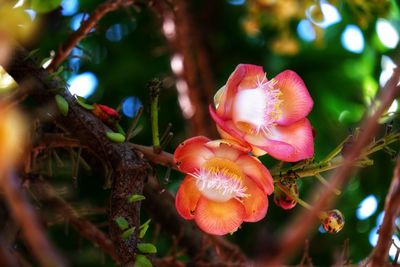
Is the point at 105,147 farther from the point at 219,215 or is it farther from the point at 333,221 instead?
the point at 333,221

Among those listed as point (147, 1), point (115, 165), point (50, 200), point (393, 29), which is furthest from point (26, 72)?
point (393, 29)

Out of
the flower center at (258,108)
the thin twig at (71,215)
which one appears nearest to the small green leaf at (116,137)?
the flower center at (258,108)

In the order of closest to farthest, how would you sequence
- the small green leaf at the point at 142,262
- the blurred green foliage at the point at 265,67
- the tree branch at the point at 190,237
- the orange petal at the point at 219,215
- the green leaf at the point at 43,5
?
the small green leaf at the point at 142,262
the orange petal at the point at 219,215
the green leaf at the point at 43,5
the tree branch at the point at 190,237
the blurred green foliage at the point at 265,67

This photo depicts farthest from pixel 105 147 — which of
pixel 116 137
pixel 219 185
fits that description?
pixel 219 185

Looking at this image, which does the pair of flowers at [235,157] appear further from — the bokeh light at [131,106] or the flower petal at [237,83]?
the bokeh light at [131,106]

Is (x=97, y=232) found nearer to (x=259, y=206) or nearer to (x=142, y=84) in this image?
(x=259, y=206)

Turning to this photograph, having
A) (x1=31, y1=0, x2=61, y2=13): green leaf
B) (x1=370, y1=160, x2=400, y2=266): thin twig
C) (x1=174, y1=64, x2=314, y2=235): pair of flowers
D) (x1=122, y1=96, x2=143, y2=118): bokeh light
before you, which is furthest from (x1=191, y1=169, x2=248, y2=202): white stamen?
(x1=122, y1=96, x2=143, y2=118): bokeh light

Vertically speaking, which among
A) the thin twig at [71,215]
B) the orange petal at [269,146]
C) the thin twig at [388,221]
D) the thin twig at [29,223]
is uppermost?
the thin twig at [29,223]
